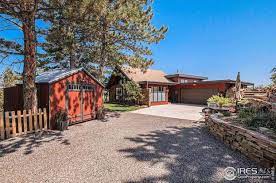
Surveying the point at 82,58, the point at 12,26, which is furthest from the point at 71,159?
the point at 82,58

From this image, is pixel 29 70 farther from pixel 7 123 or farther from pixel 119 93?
pixel 119 93

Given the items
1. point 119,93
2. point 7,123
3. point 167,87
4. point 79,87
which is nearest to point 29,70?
point 7,123

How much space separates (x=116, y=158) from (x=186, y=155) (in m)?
2.02

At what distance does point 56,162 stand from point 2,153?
195 centimetres

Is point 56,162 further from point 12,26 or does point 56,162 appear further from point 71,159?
point 12,26

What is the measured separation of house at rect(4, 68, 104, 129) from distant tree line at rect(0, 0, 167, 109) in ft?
2.10

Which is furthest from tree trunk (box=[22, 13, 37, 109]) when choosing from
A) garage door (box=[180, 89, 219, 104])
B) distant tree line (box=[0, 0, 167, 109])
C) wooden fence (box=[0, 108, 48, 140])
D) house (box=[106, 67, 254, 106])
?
garage door (box=[180, 89, 219, 104])

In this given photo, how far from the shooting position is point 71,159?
14.5 feet

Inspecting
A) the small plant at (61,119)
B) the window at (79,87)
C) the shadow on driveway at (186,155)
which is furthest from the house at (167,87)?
the shadow on driveway at (186,155)

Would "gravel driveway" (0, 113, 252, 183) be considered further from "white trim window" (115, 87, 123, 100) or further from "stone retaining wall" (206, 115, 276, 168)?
"white trim window" (115, 87, 123, 100)

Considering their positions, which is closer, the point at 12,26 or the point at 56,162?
the point at 56,162

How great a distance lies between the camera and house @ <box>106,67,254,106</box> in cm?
1856

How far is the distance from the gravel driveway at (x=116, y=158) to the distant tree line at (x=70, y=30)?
3.06 metres

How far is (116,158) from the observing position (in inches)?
178
